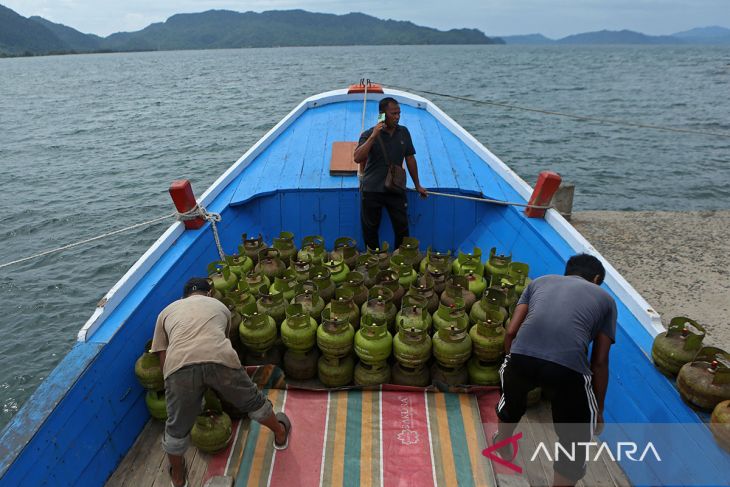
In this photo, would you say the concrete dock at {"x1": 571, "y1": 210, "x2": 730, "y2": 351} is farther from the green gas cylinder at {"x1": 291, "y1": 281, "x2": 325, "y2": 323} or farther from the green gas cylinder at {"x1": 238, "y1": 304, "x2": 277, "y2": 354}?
the green gas cylinder at {"x1": 238, "y1": 304, "x2": 277, "y2": 354}

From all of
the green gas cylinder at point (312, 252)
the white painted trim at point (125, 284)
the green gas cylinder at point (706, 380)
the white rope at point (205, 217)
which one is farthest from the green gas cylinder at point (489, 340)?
the white painted trim at point (125, 284)

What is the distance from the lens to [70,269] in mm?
11938

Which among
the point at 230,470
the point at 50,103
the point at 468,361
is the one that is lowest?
the point at 50,103

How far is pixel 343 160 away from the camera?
7.87 m

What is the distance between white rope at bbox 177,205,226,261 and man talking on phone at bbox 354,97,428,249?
199 cm

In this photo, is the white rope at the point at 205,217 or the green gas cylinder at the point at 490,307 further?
the white rope at the point at 205,217

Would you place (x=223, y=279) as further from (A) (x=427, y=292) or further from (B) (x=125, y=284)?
(A) (x=427, y=292)

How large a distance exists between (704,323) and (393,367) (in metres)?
6.35

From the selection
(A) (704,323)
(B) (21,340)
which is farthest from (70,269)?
(A) (704,323)

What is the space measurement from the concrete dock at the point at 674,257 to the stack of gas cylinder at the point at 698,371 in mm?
5054

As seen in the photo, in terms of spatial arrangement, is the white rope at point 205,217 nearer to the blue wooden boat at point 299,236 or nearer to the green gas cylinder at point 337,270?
the blue wooden boat at point 299,236

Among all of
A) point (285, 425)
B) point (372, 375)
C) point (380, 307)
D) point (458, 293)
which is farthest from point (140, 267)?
point (458, 293)

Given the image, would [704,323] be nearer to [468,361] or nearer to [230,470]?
[468,361]

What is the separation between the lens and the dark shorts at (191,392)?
3.47m
